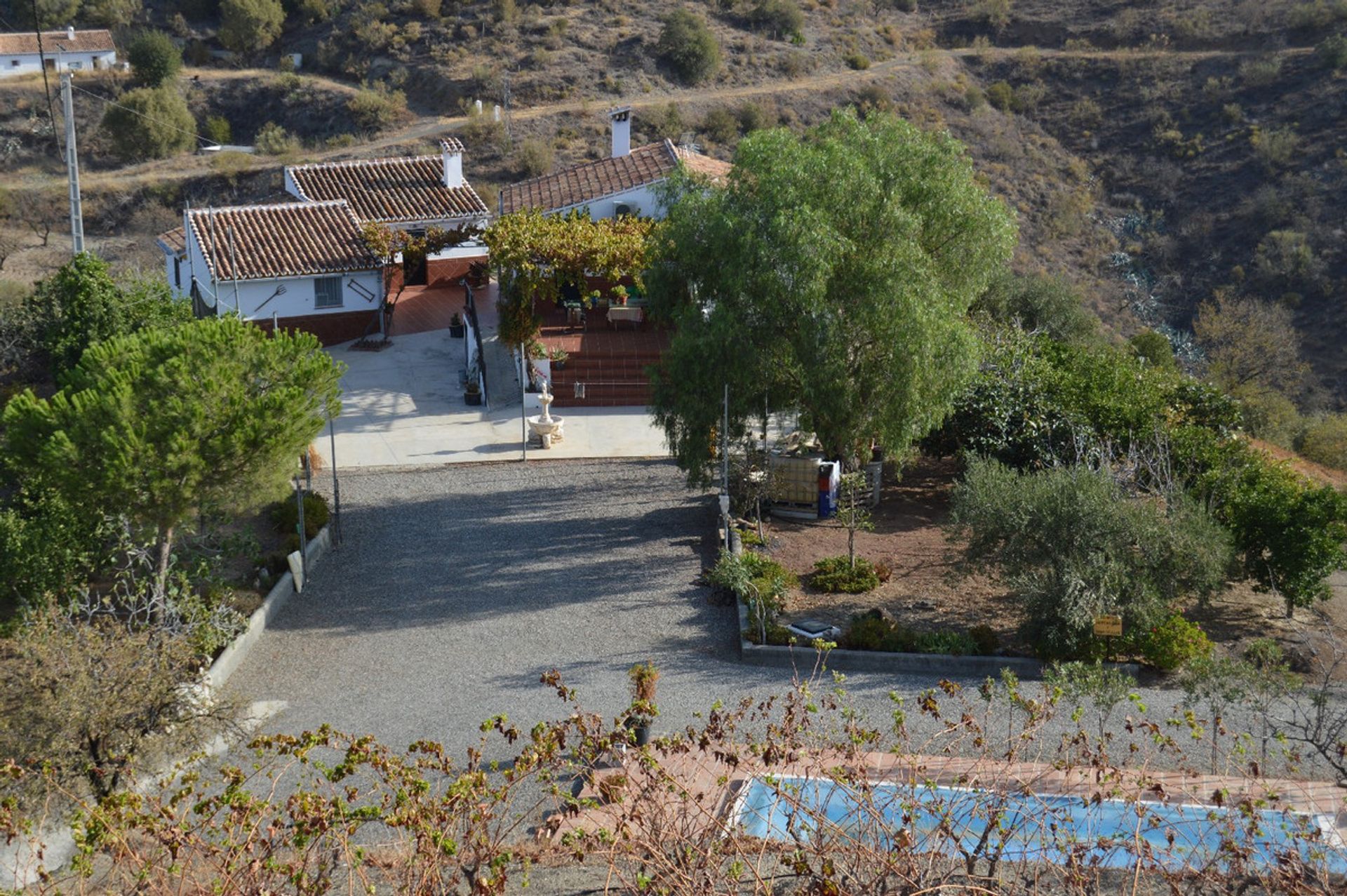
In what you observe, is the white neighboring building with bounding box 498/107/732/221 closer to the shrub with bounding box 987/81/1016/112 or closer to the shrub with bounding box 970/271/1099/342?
the shrub with bounding box 970/271/1099/342

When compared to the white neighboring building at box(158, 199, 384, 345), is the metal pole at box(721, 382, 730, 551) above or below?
below

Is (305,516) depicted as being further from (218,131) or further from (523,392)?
(218,131)

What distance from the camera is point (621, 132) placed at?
3388 cm

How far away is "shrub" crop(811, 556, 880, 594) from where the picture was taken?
60.8 ft

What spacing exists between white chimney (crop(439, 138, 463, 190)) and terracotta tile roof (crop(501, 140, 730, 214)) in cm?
227

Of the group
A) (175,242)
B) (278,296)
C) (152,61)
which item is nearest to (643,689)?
(278,296)

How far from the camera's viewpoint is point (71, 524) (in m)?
17.2

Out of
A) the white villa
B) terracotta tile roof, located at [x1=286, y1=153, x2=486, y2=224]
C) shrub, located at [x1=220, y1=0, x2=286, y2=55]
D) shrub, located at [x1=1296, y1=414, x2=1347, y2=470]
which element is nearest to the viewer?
shrub, located at [x1=1296, y1=414, x2=1347, y2=470]

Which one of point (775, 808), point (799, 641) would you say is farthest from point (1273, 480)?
point (775, 808)

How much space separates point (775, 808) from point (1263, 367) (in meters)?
28.3

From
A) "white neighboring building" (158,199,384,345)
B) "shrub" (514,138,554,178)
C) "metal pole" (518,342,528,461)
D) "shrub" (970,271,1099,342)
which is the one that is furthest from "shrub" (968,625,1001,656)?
"shrub" (514,138,554,178)

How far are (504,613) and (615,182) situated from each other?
15.7 metres

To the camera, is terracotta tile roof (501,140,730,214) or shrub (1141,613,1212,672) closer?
shrub (1141,613,1212,672)

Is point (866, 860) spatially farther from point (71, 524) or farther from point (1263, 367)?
point (1263, 367)
